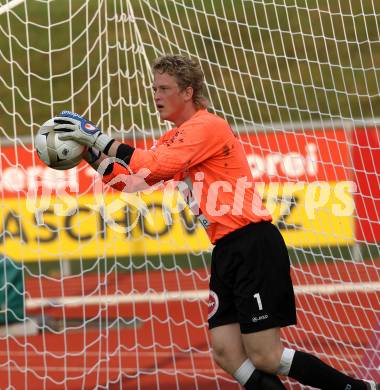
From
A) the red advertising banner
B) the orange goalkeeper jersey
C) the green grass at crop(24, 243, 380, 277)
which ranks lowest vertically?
the green grass at crop(24, 243, 380, 277)

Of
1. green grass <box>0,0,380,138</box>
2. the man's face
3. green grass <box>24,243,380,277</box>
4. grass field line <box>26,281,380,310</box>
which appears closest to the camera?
the man's face

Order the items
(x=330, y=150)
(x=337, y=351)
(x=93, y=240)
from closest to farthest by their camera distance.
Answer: (x=337, y=351) < (x=330, y=150) < (x=93, y=240)

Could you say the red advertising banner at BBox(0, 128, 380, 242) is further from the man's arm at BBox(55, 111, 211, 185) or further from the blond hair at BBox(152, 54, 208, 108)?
the man's arm at BBox(55, 111, 211, 185)

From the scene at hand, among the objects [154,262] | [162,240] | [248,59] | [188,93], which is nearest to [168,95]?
[188,93]

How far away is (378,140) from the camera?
22.6 feet

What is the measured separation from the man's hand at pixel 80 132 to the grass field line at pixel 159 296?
3.36m

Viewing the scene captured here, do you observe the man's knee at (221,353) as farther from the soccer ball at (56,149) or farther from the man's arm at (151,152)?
the soccer ball at (56,149)

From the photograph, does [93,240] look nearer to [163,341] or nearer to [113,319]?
[113,319]

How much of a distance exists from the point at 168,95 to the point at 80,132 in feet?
1.34

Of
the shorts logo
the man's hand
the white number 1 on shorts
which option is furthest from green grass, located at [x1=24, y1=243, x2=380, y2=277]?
the man's hand

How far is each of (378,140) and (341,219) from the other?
68 cm

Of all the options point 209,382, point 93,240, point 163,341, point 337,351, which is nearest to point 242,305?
point 209,382

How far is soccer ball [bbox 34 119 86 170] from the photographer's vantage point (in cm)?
349

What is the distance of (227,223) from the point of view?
360 cm
